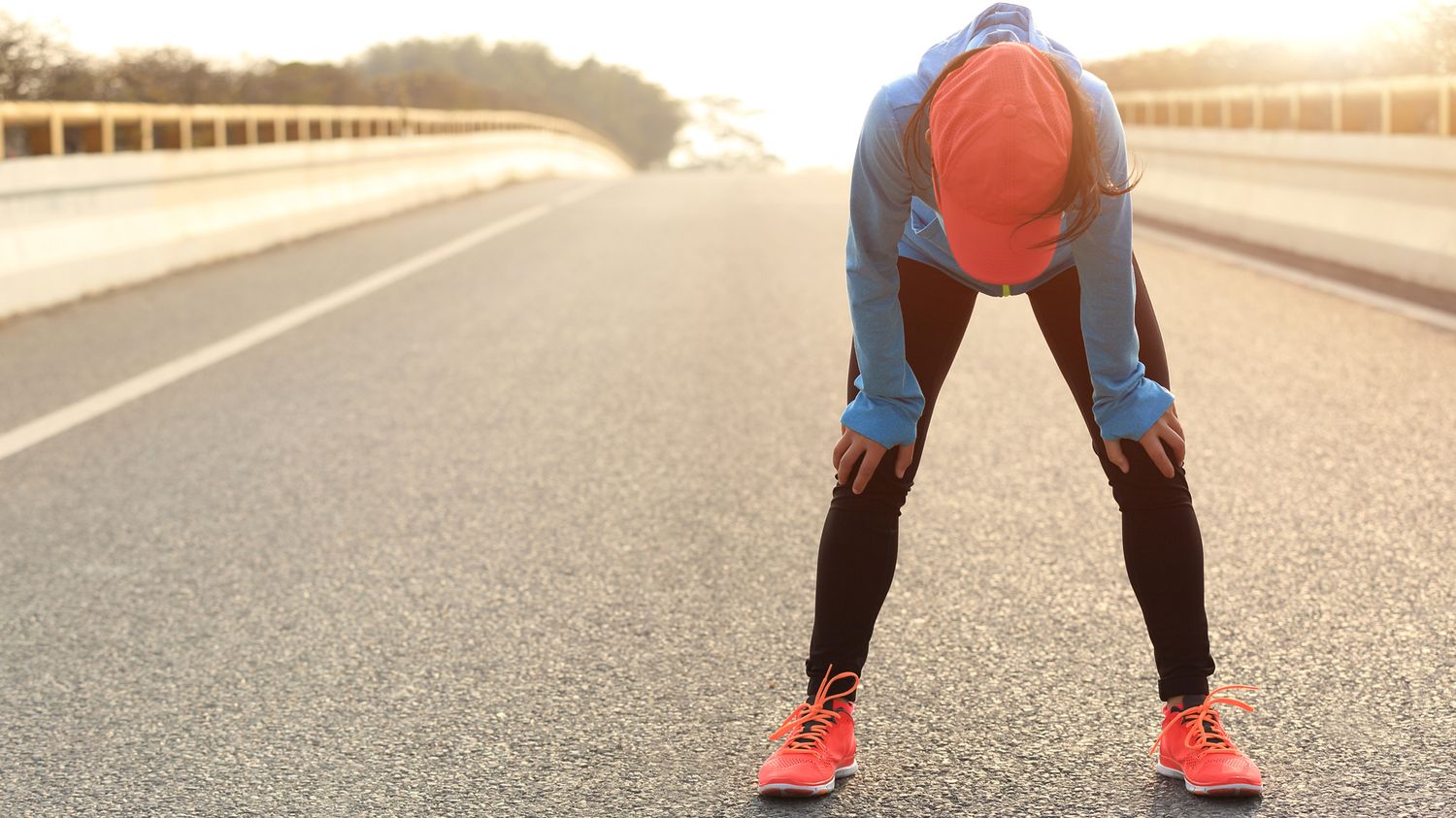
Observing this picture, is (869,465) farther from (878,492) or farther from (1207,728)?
(1207,728)

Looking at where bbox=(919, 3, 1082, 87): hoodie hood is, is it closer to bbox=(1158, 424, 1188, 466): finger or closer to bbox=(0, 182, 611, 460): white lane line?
bbox=(1158, 424, 1188, 466): finger

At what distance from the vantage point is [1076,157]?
8.79 ft

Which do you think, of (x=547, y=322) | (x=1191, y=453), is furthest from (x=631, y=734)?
(x=547, y=322)

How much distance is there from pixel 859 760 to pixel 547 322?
23.2 ft

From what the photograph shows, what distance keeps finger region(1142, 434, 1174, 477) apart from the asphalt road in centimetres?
62

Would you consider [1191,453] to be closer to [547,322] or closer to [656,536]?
[656,536]

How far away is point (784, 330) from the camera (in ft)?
31.5

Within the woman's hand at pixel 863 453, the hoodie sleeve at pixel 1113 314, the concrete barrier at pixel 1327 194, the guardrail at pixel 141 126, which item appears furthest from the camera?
the guardrail at pixel 141 126

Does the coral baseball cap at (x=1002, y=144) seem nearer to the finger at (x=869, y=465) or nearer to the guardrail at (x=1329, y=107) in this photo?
the finger at (x=869, y=465)

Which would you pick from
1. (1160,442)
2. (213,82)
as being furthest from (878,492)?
(213,82)

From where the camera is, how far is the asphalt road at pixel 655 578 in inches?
127

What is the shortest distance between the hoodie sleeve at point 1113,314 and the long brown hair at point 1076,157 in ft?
0.23

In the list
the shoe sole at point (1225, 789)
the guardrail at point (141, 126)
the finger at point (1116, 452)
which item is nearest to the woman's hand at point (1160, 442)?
the finger at point (1116, 452)

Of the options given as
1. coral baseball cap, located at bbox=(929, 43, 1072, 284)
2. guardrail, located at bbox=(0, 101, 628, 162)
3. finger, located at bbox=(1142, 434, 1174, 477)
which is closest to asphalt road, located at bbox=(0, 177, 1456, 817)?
finger, located at bbox=(1142, 434, 1174, 477)
